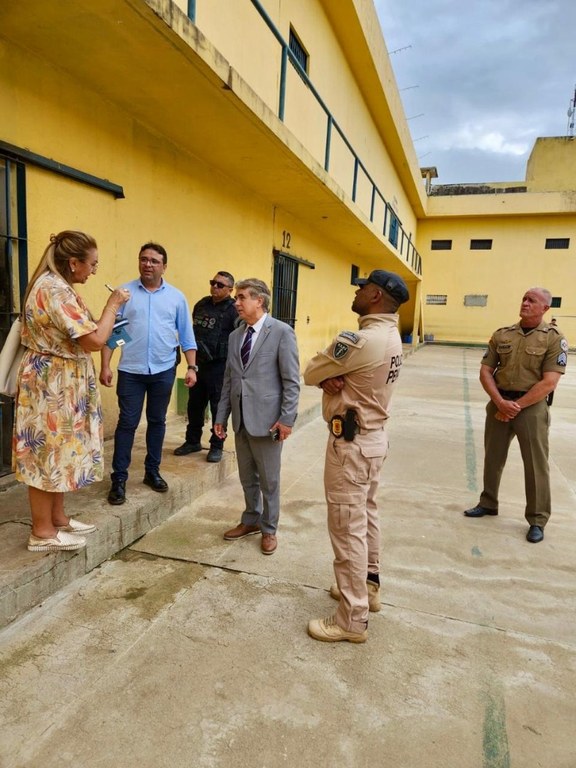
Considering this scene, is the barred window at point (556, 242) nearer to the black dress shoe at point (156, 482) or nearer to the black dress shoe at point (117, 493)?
the black dress shoe at point (156, 482)

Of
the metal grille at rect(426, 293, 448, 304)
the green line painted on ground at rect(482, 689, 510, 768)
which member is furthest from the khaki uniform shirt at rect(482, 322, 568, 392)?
the metal grille at rect(426, 293, 448, 304)

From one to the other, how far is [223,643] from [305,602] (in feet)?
1.72

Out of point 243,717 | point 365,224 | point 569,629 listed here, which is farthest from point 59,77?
point 365,224

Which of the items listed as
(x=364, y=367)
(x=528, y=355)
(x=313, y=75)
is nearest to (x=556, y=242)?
(x=313, y=75)

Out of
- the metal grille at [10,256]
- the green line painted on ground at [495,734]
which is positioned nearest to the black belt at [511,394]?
the green line painted on ground at [495,734]

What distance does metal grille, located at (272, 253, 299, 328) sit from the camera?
8.03m

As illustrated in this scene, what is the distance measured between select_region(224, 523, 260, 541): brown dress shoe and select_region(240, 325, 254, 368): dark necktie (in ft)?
3.58

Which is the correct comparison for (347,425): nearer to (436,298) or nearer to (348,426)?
(348,426)

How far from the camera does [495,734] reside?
1791 millimetres

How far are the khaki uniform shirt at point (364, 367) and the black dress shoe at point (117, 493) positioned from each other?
5.31 feet

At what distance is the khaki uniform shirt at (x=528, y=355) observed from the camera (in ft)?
11.2

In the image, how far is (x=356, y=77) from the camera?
1020cm

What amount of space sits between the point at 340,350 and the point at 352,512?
752 millimetres

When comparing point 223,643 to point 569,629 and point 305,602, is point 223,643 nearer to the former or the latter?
point 305,602
